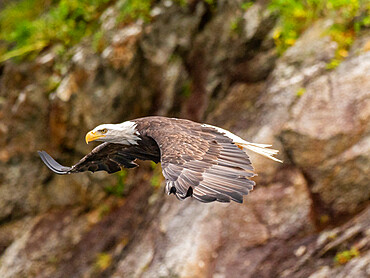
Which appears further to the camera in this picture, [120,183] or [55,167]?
[120,183]

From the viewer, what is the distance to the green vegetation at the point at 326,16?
9664 mm

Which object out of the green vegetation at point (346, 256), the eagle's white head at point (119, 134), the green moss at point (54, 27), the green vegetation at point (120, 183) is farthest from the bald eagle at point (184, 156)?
the green moss at point (54, 27)

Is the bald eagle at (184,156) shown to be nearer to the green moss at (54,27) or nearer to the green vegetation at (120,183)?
the green vegetation at (120,183)

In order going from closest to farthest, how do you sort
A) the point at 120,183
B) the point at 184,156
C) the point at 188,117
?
the point at 184,156, the point at 188,117, the point at 120,183

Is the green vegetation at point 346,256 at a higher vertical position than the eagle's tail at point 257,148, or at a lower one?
lower

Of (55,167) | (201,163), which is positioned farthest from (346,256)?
(55,167)

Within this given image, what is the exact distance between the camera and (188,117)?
11.5 meters

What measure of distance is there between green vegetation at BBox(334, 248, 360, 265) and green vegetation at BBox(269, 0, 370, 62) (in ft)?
9.69

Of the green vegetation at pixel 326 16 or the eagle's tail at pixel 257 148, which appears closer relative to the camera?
the eagle's tail at pixel 257 148

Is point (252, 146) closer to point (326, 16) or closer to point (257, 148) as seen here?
point (257, 148)

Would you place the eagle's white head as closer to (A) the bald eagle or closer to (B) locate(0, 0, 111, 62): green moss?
(A) the bald eagle

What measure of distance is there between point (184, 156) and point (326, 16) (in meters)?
4.94

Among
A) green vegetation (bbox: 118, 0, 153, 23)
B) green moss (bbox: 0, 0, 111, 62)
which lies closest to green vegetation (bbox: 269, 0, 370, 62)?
green vegetation (bbox: 118, 0, 153, 23)

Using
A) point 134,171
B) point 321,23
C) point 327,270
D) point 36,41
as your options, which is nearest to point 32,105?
point 36,41
